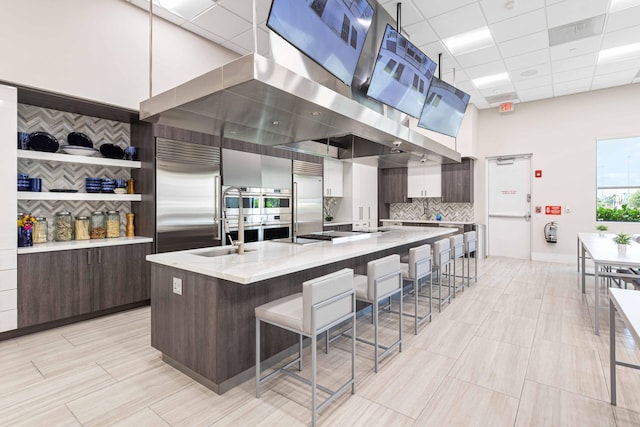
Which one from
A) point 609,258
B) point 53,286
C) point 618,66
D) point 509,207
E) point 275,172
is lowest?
point 53,286

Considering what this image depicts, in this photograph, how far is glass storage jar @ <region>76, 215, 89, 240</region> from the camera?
390 centimetres

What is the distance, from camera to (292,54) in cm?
283

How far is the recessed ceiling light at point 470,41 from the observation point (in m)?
4.44

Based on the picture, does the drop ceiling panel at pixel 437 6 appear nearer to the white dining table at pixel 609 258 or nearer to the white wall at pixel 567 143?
the white dining table at pixel 609 258

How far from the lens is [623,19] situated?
412 centimetres

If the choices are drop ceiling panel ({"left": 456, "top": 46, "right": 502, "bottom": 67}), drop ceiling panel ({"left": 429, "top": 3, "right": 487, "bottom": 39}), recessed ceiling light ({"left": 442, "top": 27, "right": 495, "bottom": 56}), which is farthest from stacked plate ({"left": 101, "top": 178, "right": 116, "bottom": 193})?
drop ceiling panel ({"left": 456, "top": 46, "right": 502, "bottom": 67})

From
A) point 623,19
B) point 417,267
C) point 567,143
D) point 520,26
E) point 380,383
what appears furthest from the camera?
point 567,143

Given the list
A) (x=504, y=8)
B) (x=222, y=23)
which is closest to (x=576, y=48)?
(x=504, y=8)

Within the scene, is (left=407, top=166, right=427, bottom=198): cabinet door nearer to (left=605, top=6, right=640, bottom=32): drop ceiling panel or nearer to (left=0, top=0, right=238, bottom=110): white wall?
(left=605, top=6, right=640, bottom=32): drop ceiling panel

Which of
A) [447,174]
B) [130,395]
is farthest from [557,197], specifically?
[130,395]

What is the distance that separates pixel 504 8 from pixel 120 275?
5.59 m

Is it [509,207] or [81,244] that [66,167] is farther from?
[509,207]

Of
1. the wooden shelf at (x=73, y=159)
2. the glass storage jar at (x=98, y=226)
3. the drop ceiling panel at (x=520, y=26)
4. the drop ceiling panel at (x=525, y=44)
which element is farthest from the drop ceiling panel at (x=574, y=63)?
the glass storage jar at (x=98, y=226)

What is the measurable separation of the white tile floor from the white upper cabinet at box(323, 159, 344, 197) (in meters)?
3.79
